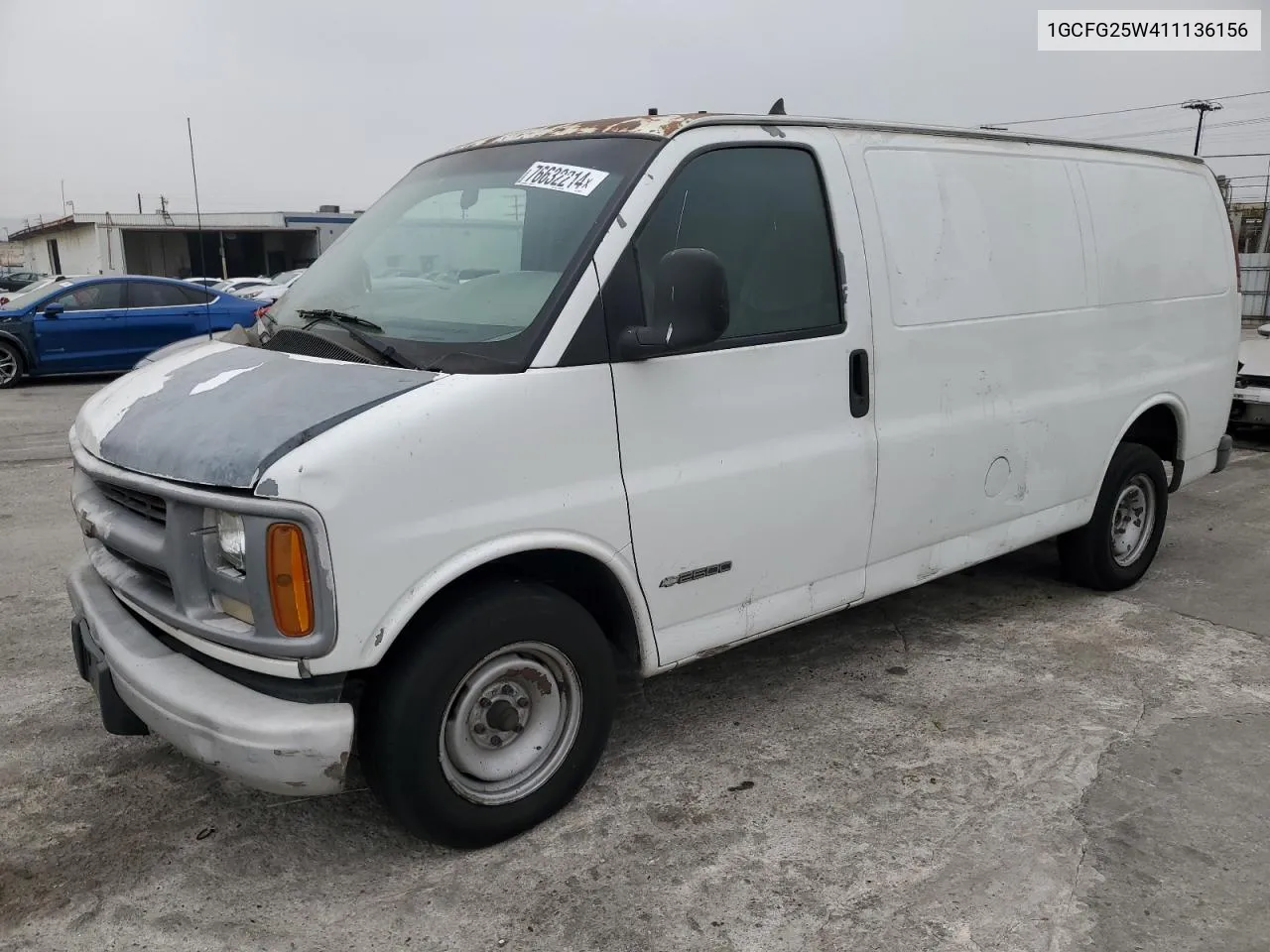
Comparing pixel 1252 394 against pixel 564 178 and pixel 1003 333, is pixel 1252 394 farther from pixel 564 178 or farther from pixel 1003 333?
pixel 564 178

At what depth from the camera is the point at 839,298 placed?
12.0 ft

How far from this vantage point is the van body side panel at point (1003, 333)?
3.89 m

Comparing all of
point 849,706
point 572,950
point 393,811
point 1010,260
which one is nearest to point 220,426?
point 393,811

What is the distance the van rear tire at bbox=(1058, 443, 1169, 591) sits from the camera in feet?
16.9

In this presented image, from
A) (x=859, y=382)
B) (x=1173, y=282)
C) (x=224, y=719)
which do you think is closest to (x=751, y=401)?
(x=859, y=382)

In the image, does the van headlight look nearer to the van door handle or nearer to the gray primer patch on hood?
the gray primer patch on hood

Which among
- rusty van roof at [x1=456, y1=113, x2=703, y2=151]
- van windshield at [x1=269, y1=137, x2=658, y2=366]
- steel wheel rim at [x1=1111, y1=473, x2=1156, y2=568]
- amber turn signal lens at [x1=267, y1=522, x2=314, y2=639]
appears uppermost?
rusty van roof at [x1=456, y1=113, x2=703, y2=151]

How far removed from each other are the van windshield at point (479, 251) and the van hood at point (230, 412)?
24 centimetres

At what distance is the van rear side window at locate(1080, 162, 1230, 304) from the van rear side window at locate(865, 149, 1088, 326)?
0.87 ft

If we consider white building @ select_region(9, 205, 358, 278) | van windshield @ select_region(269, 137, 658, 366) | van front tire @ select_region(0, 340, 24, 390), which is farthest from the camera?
white building @ select_region(9, 205, 358, 278)

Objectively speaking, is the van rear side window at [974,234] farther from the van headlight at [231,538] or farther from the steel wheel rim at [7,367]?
the steel wheel rim at [7,367]

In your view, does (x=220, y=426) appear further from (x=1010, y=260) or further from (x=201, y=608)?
(x=1010, y=260)

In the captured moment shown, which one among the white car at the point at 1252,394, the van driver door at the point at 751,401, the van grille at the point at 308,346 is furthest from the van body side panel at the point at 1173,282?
the white car at the point at 1252,394

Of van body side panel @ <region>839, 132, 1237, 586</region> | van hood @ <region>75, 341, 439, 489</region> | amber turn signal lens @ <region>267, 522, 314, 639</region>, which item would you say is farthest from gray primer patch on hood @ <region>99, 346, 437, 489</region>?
van body side panel @ <region>839, 132, 1237, 586</region>
